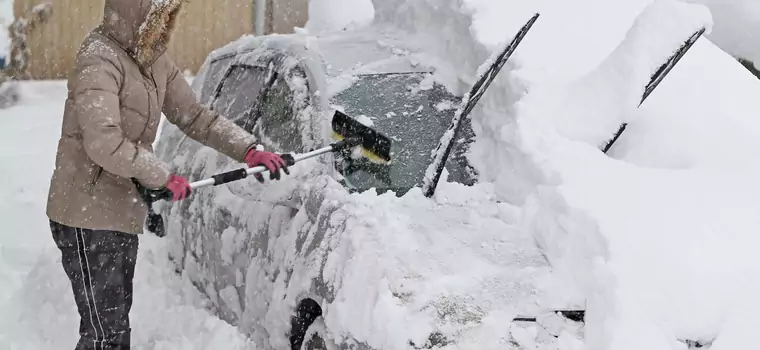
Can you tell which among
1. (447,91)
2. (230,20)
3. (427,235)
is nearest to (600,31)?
(447,91)

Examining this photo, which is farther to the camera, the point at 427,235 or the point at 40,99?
the point at 40,99

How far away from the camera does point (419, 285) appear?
2500mm

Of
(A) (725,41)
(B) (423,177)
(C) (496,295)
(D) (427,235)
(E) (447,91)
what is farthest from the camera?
(A) (725,41)

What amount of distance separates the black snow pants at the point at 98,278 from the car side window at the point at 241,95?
3.38 ft

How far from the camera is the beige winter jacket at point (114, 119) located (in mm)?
2746

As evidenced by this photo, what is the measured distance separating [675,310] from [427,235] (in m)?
0.87

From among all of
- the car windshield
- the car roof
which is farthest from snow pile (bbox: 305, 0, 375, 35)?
the car windshield

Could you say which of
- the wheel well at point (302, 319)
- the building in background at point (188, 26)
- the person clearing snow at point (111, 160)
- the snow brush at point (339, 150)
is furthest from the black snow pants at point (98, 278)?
the building in background at point (188, 26)

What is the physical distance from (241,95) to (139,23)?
1.30 m

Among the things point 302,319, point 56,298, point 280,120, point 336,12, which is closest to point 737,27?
point 280,120

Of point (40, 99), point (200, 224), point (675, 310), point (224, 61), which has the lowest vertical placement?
point (40, 99)

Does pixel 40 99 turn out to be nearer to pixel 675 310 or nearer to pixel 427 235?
pixel 427 235

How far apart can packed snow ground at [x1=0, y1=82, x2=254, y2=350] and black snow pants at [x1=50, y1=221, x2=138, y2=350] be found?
0.56 m

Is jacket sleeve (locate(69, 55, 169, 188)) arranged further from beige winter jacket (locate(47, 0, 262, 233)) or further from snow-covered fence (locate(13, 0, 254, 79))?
snow-covered fence (locate(13, 0, 254, 79))
